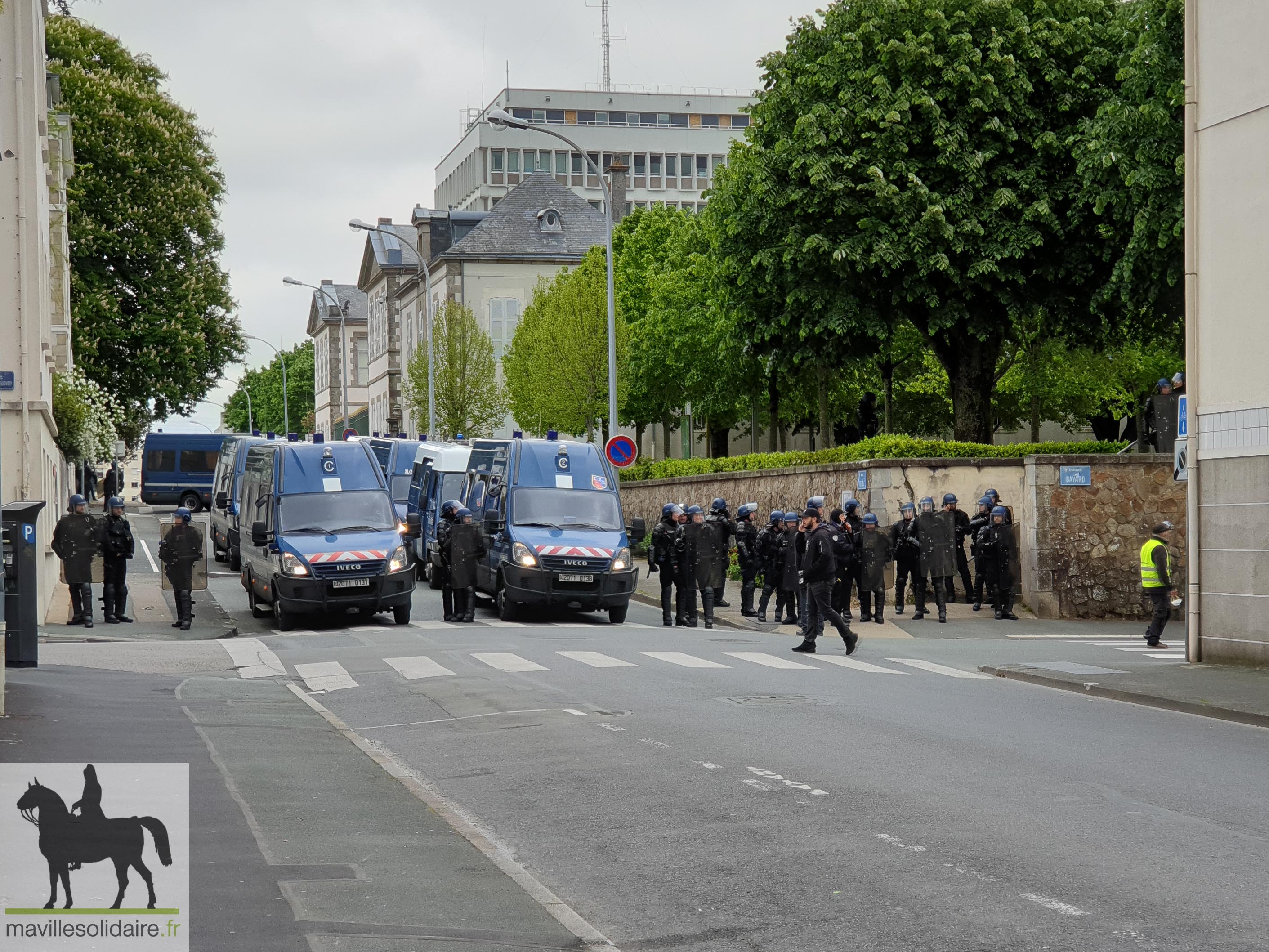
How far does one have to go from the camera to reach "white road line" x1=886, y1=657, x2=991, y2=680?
→ 58.7 ft

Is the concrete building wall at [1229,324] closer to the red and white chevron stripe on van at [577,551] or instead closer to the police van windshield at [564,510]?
the red and white chevron stripe on van at [577,551]

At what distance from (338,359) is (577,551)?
322 ft

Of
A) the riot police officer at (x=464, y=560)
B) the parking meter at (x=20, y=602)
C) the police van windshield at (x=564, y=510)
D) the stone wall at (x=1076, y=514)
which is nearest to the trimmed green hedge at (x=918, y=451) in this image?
the stone wall at (x=1076, y=514)

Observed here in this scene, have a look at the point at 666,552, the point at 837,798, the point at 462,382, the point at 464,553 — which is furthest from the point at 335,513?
the point at 462,382

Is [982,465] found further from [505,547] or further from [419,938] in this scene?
[419,938]

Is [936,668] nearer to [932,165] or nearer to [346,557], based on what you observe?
[346,557]

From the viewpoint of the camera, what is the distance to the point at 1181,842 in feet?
26.8

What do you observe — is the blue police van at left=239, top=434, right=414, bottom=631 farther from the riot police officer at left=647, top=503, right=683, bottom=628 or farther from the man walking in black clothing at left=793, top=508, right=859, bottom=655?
the man walking in black clothing at left=793, top=508, right=859, bottom=655

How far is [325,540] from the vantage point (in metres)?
23.8

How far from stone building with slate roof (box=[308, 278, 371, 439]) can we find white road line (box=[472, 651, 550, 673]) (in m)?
86.0

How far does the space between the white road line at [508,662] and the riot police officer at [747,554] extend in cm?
767

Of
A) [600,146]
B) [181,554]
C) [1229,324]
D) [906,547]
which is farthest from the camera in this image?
[600,146]

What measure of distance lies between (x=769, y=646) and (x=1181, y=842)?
12810 millimetres

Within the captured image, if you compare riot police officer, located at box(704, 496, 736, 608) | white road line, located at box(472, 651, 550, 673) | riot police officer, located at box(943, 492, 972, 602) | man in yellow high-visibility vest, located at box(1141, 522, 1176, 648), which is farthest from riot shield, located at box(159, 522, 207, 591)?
man in yellow high-visibility vest, located at box(1141, 522, 1176, 648)
